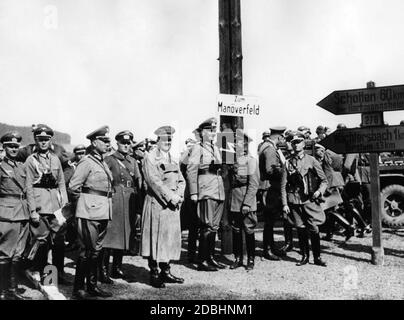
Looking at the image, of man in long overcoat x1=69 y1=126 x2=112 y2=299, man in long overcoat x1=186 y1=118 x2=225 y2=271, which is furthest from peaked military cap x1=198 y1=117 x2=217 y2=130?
man in long overcoat x1=69 y1=126 x2=112 y2=299

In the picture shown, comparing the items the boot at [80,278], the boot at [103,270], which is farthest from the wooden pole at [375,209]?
the boot at [80,278]

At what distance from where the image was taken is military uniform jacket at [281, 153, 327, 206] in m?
7.12

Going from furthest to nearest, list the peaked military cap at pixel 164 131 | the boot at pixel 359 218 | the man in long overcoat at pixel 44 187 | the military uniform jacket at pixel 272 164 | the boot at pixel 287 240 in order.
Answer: the boot at pixel 359 218, the boot at pixel 287 240, the military uniform jacket at pixel 272 164, the peaked military cap at pixel 164 131, the man in long overcoat at pixel 44 187

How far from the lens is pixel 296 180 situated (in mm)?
7219

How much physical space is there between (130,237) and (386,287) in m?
3.32

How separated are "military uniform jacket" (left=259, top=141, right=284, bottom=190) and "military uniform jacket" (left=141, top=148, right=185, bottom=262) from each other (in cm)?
212

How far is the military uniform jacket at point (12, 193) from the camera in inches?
215

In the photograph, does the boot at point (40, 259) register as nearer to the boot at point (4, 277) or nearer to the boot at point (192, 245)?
the boot at point (4, 277)

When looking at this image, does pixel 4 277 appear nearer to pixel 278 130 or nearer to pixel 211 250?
pixel 211 250

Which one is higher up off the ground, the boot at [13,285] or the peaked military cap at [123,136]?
the peaked military cap at [123,136]

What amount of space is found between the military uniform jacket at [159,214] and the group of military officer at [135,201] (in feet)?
0.04

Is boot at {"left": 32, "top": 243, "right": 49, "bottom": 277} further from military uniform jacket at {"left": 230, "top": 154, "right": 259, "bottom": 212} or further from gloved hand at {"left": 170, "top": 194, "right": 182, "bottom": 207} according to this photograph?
military uniform jacket at {"left": 230, "top": 154, "right": 259, "bottom": 212}

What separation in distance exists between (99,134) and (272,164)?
3.16 metres

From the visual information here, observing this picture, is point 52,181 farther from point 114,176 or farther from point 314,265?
point 314,265
